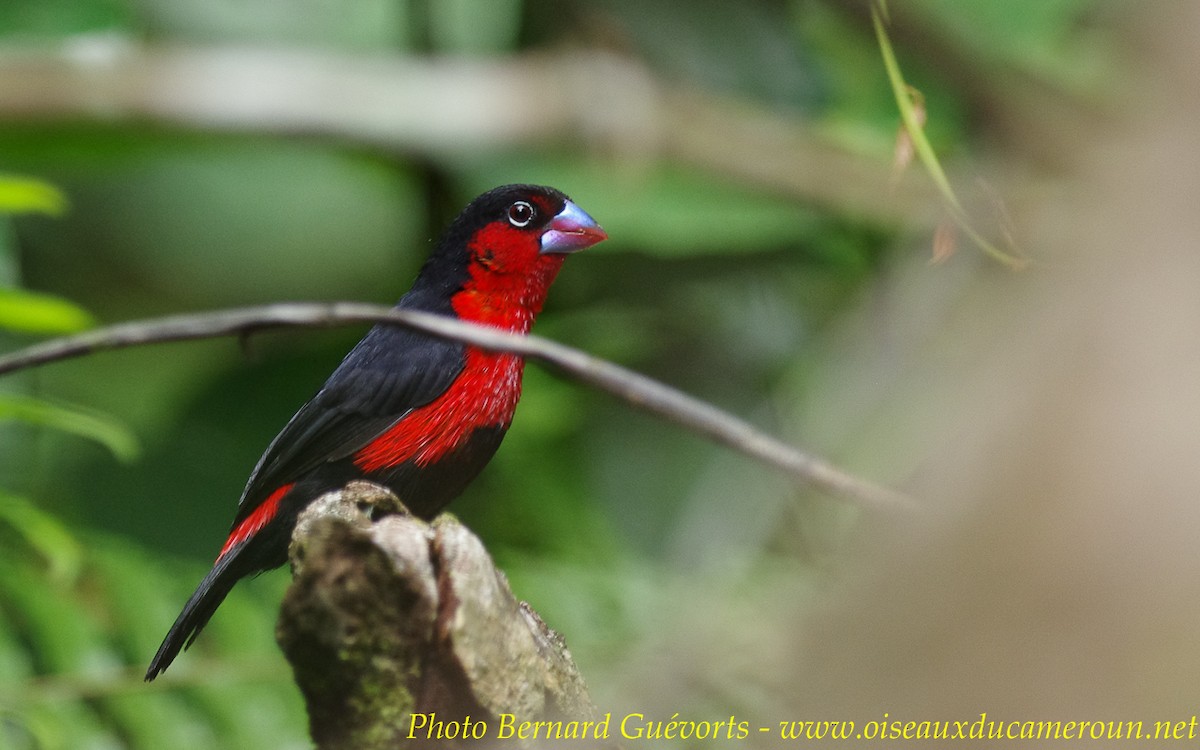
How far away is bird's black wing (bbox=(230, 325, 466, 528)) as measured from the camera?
166cm

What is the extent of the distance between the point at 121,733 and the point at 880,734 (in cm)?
240

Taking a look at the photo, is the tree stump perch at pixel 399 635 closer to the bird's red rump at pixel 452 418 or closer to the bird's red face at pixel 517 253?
the bird's red rump at pixel 452 418

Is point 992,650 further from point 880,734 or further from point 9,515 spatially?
point 9,515

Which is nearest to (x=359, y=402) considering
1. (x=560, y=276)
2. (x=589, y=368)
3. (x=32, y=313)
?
(x=589, y=368)

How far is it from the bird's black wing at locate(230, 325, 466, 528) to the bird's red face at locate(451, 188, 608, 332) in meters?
0.11

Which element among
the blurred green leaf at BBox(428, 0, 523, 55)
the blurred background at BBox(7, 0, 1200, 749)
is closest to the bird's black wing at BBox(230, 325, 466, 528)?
the blurred background at BBox(7, 0, 1200, 749)

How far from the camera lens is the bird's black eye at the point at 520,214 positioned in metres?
1.79

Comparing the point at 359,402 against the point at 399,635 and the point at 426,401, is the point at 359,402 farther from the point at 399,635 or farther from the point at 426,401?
the point at 399,635

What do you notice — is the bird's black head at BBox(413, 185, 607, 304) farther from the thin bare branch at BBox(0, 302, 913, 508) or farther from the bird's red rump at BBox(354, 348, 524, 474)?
the thin bare branch at BBox(0, 302, 913, 508)

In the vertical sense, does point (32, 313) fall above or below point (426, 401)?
below

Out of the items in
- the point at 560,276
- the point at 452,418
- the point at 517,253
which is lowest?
the point at 560,276

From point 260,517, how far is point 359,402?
7.5 inches

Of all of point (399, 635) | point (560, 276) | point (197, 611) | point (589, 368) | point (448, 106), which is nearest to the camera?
point (589, 368)

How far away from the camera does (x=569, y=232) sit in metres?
1.78
